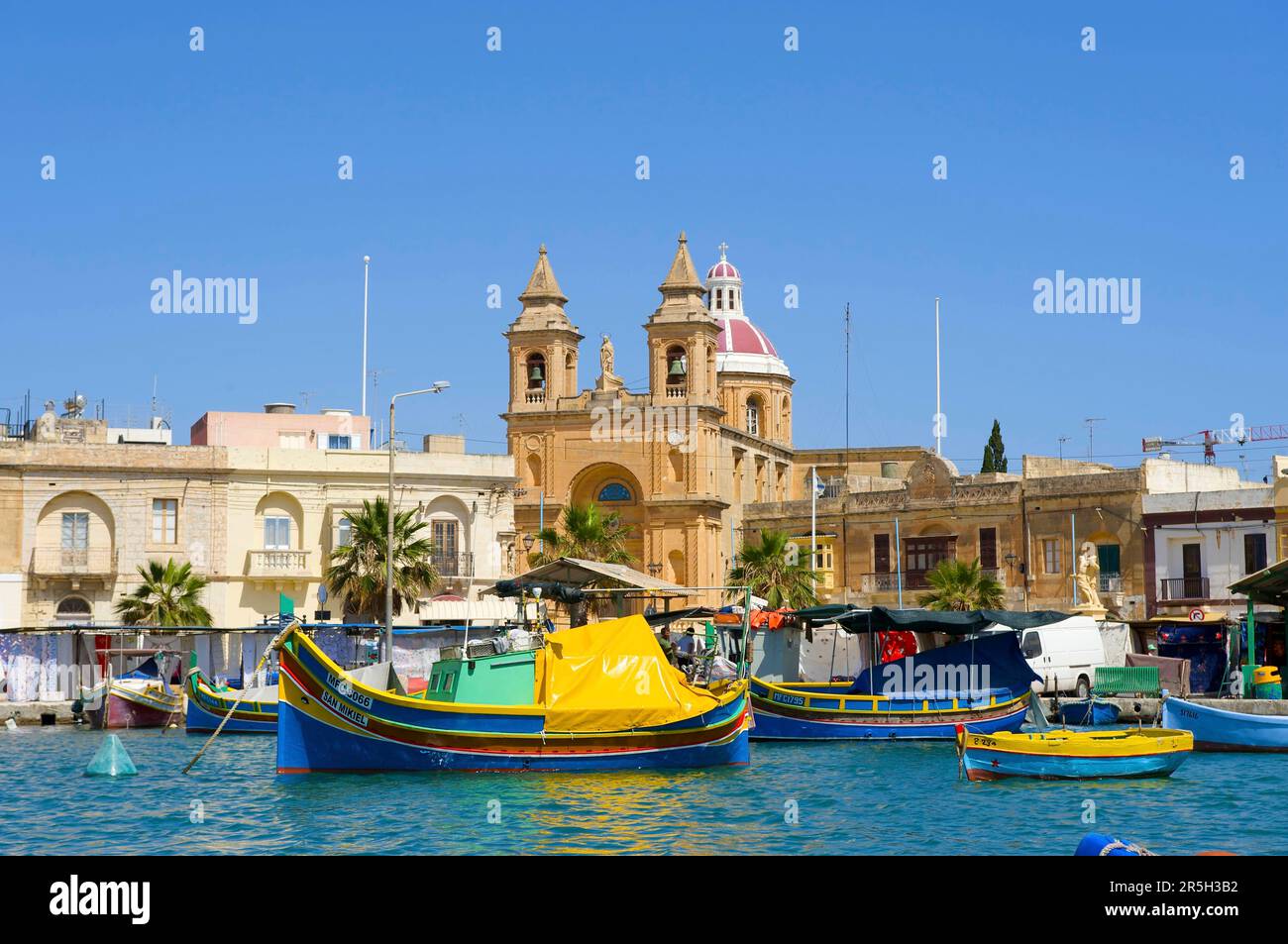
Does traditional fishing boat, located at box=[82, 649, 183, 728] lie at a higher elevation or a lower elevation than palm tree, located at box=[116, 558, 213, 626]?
lower

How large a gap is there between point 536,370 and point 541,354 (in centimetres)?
82

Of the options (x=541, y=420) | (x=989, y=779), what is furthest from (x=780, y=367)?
(x=989, y=779)

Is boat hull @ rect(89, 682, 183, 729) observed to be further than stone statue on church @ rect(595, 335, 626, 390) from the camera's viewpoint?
No

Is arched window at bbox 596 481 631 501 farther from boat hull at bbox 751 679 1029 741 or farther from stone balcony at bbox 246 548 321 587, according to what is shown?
boat hull at bbox 751 679 1029 741

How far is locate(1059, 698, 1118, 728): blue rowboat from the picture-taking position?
4059cm

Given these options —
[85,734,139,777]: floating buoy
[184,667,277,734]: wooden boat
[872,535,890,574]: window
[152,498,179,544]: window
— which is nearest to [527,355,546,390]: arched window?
[872,535,890,574]: window

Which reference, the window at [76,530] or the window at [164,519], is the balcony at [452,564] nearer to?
the window at [164,519]

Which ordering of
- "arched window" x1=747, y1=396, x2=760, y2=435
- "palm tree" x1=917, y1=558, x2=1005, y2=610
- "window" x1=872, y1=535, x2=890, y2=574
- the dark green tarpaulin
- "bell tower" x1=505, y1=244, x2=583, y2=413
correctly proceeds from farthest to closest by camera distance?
"arched window" x1=747, y1=396, x2=760, y2=435
"bell tower" x1=505, y1=244, x2=583, y2=413
"window" x1=872, y1=535, x2=890, y2=574
"palm tree" x1=917, y1=558, x2=1005, y2=610
the dark green tarpaulin

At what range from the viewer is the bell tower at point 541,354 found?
7238cm

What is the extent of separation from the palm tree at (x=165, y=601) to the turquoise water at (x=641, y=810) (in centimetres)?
1662

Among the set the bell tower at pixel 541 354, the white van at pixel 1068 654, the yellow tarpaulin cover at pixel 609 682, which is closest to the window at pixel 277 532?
the bell tower at pixel 541 354

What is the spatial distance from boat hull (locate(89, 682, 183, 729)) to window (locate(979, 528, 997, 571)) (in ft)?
105

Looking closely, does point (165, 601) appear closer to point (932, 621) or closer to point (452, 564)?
point (452, 564)
